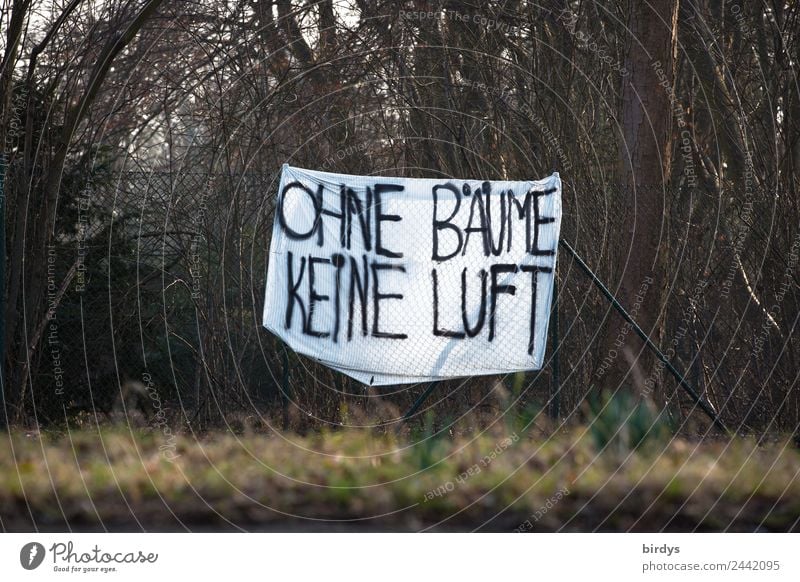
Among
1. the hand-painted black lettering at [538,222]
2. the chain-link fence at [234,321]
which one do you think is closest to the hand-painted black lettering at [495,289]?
the hand-painted black lettering at [538,222]

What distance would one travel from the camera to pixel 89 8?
9.52 metres

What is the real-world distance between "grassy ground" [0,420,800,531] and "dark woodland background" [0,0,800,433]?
11.0 feet

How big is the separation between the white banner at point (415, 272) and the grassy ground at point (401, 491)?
8.67 feet

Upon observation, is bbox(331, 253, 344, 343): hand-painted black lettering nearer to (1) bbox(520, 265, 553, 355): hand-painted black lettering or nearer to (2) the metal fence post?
(1) bbox(520, 265, 553, 355): hand-painted black lettering

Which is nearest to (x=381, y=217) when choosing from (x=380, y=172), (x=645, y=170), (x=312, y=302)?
(x=312, y=302)

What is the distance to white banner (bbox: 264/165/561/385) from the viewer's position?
7.61 metres

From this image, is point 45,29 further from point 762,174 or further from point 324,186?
point 762,174

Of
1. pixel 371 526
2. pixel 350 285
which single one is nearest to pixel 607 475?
pixel 371 526

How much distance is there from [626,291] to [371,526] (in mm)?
4909

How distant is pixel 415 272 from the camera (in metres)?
7.72

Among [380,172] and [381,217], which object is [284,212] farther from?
[380,172]

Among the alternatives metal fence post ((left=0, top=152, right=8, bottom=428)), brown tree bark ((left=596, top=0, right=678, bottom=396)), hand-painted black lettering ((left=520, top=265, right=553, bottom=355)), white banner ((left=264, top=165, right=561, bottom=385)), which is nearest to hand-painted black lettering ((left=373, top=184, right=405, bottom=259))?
white banner ((left=264, top=165, right=561, bottom=385))

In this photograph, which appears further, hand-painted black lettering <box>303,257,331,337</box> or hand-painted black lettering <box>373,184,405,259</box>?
hand-painted black lettering <box>373,184,405,259</box>

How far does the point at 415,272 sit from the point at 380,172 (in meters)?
4.17
